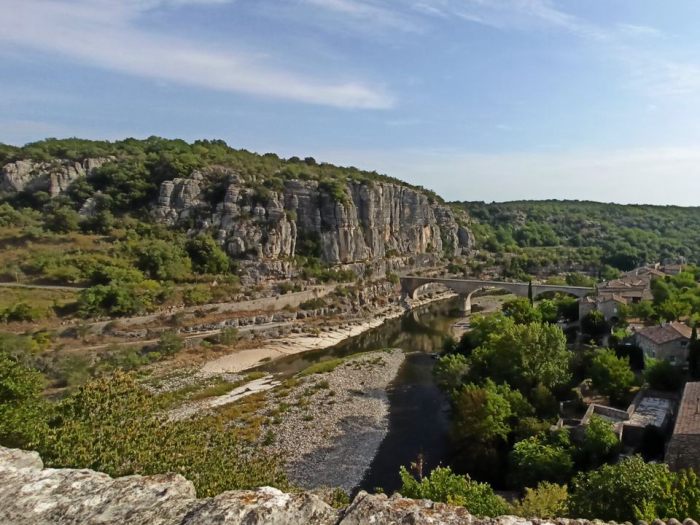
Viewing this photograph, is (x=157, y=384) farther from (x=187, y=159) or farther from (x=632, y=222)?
(x=632, y=222)

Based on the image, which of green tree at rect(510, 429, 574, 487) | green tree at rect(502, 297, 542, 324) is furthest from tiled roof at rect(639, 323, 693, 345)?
green tree at rect(510, 429, 574, 487)

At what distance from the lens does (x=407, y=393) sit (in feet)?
97.8

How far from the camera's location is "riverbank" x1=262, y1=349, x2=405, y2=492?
65.1 ft

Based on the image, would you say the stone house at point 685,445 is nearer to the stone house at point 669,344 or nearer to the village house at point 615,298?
the stone house at point 669,344

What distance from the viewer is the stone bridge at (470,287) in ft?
175

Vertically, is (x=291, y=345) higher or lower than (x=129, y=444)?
lower

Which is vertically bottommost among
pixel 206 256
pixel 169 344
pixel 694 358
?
pixel 169 344

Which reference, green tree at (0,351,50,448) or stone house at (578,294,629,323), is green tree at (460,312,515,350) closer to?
stone house at (578,294,629,323)

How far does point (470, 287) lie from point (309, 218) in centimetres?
2758

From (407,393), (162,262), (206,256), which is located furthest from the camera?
(206,256)

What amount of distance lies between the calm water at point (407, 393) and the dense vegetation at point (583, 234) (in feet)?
131

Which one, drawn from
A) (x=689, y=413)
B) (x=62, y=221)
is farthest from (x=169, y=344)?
(x=689, y=413)

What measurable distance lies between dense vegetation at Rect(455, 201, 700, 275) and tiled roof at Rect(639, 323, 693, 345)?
57418mm

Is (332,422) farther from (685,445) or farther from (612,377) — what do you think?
(685,445)
